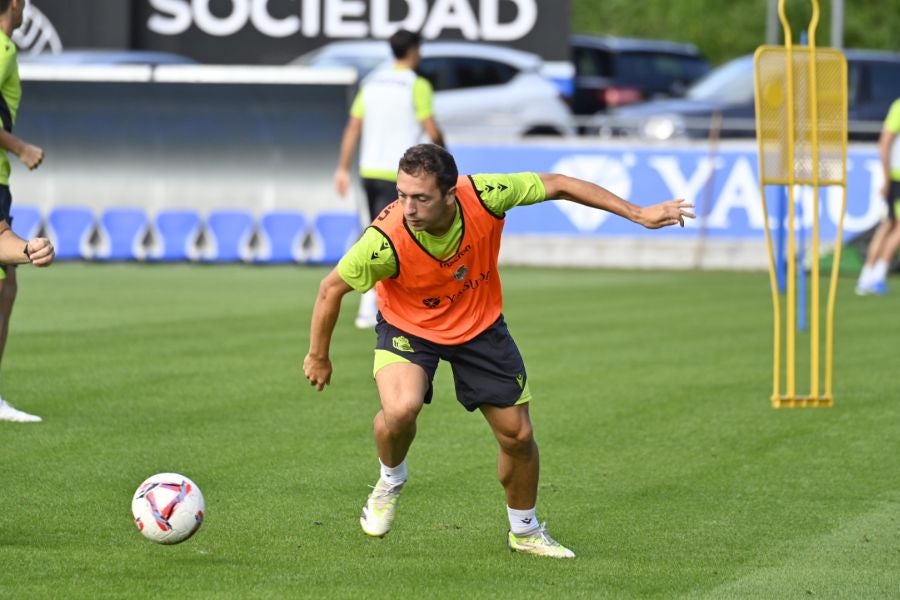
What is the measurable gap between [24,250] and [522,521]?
2.17 metres

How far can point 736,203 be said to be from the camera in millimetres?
21562

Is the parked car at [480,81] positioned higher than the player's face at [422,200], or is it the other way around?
the player's face at [422,200]

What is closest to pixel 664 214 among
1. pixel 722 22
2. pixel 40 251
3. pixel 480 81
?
pixel 40 251

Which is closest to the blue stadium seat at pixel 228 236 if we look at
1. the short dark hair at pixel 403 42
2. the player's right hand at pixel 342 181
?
the player's right hand at pixel 342 181

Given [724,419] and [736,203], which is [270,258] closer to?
[736,203]

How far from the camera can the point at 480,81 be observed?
2533 cm

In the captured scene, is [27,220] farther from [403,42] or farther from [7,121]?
[7,121]

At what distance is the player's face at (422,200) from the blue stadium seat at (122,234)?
16.2m

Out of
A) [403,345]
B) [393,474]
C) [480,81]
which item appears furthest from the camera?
[480,81]

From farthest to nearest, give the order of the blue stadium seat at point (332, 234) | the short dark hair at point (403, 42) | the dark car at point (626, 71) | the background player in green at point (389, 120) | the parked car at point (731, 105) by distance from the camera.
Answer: the dark car at point (626, 71)
the parked car at point (731, 105)
the blue stadium seat at point (332, 234)
the background player in green at point (389, 120)
the short dark hair at point (403, 42)

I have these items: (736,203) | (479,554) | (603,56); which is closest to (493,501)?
(479,554)

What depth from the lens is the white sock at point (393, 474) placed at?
683 cm

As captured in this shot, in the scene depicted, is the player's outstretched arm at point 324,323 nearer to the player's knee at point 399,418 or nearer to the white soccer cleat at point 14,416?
the player's knee at point 399,418

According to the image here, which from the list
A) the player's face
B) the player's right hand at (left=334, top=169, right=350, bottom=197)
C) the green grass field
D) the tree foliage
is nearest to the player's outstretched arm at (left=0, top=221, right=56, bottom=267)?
the green grass field
